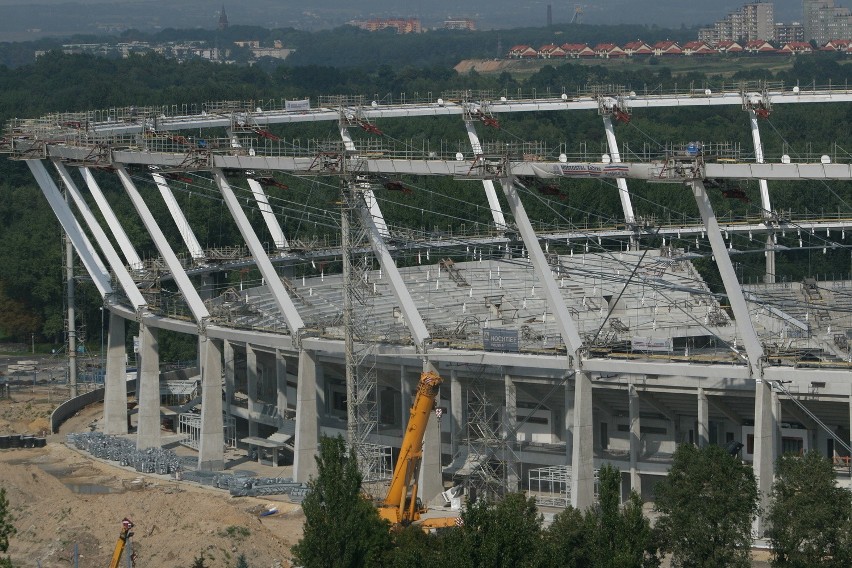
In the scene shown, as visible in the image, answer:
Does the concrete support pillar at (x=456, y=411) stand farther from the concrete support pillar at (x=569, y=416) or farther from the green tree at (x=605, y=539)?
the green tree at (x=605, y=539)

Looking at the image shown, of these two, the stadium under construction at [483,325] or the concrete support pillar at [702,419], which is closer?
the stadium under construction at [483,325]

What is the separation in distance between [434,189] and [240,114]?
24.1m

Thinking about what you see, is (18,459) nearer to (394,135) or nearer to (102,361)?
(102,361)

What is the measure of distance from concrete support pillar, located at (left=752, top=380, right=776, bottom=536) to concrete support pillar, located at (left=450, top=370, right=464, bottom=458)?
42.3ft

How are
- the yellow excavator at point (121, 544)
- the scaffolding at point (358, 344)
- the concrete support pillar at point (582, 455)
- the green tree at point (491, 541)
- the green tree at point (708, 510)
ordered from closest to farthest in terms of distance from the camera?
the green tree at point (491, 541), the green tree at point (708, 510), the yellow excavator at point (121, 544), the concrete support pillar at point (582, 455), the scaffolding at point (358, 344)

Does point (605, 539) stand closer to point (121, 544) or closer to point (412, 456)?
point (412, 456)

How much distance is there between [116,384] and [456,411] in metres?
21.9

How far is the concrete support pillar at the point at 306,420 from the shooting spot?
75.7 metres

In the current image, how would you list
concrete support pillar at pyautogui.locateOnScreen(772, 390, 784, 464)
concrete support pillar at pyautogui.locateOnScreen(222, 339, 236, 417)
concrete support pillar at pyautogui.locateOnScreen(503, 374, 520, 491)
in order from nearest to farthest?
concrete support pillar at pyautogui.locateOnScreen(772, 390, 784, 464), concrete support pillar at pyautogui.locateOnScreen(503, 374, 520, 491), concrete support pillar at pyautogui.locateOnScreen(222, 339, 236, 417)

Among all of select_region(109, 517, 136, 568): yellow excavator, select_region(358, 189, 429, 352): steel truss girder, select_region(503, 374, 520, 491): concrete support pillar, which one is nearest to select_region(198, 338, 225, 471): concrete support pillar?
select_region(358, 189, 429, 352): steel truss girder

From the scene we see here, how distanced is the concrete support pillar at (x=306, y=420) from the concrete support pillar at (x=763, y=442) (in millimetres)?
19420

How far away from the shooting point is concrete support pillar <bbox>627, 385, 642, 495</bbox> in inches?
2699

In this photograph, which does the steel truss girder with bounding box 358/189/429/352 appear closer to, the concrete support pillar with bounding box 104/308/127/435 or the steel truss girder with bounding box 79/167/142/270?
the steel truss girder with bounding box 79/167/142/270

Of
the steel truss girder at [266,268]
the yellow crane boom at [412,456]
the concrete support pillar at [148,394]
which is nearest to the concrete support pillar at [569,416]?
the yellow crane boom at [412,456]
